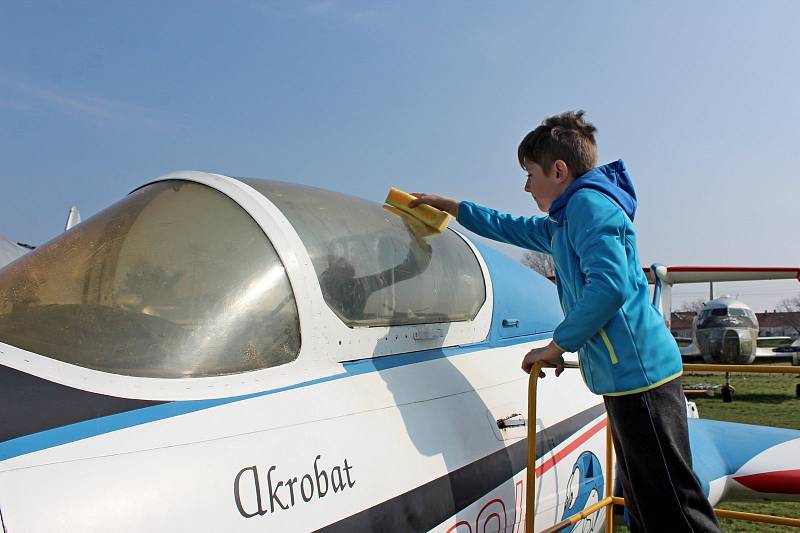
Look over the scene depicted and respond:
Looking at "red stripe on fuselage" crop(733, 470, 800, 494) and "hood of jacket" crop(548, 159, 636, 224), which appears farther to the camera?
"red stripe on fuselage" crop(733, 470, 800, 494)

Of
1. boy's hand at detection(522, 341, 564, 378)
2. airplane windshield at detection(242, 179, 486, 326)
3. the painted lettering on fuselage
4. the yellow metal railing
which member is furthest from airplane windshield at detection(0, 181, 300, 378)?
→ the yellow metal railing

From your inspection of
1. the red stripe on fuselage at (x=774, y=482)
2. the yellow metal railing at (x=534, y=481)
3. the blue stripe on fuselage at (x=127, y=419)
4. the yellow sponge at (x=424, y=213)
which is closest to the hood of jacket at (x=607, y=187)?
the yellow metal railing at (x=534, y=481)

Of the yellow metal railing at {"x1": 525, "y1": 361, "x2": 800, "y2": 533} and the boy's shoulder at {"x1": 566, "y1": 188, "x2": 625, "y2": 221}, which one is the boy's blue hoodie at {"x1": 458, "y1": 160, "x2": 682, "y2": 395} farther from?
the yellow metal railing at {"x1": 525, "y1": 361, "x2": 800, "y2": 533}

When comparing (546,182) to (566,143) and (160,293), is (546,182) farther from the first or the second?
(160,293)

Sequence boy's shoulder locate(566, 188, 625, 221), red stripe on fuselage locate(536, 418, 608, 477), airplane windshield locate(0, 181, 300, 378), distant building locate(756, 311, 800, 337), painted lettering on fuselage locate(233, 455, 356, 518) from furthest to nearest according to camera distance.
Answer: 1. distant building locate(756, 311, 800, 337)
2. red stripe on fuselage locate(536, 418, 608, 477)
3. boy's shoulder locate(566, 188, 625, 221)
4. airplane windshield locate(0, 181, 300, 378)
5. painted lettering on fuselage locate(233, 455, 356, 518)

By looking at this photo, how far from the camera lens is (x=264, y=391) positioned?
1993 millimetres

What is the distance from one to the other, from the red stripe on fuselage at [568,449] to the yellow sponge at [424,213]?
1.22 m

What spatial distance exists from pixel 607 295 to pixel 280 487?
123 centimetres

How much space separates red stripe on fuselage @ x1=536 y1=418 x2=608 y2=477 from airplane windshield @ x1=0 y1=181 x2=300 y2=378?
54.1 inches

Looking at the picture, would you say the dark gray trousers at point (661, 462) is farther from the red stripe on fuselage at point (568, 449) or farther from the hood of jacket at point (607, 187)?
the hood of jacket at point (607, 187)

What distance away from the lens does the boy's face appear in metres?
2.63

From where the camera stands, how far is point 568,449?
10.5 feet

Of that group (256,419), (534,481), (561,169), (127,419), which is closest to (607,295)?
(561,169)

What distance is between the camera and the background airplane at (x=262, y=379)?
61.3 inches
